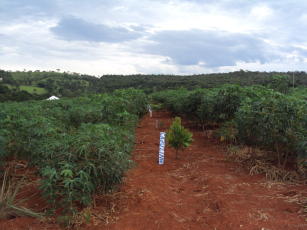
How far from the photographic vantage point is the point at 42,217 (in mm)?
3854

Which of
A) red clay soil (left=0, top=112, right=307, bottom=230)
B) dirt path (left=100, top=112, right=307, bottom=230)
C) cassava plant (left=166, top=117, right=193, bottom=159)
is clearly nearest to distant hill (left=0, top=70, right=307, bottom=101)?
cassava plant (left=166, top=117, right=193, bottom=159)

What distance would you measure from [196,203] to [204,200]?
182 mm

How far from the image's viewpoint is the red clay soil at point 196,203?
386cm

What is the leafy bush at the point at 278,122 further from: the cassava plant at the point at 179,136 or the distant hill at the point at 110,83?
the distant hill at the point at 110,83

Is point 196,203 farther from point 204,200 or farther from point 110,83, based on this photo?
point 110,83

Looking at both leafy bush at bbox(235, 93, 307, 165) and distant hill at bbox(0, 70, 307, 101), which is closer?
leafy bush at bbox(235, 93, 307, 165)

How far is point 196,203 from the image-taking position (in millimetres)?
4727

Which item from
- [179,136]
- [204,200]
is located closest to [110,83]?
[179,136]

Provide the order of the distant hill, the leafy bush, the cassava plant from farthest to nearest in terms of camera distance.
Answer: the distant hill < the cassava plant < the leafy bush

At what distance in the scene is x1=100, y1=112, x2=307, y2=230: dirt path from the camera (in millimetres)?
3920

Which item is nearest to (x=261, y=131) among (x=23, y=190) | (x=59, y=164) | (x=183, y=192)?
(x=183, y=192)

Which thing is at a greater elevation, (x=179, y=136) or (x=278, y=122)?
(x=278, y=122)

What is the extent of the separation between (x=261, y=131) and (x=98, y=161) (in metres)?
3.70

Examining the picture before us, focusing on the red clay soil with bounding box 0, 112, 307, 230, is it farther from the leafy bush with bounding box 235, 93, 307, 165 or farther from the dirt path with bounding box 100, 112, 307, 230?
the leafy bush with bounding box 235, 93, 307, 165
